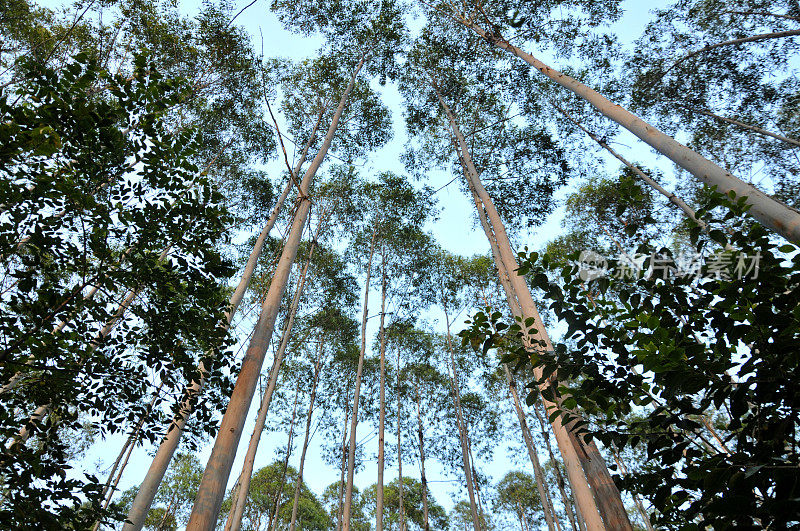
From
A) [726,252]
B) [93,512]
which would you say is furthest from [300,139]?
[726,252]

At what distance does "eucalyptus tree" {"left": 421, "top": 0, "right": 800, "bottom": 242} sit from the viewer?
272 cm

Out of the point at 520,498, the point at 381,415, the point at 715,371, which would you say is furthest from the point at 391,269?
the point at 520,498

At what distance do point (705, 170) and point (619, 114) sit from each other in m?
1.52

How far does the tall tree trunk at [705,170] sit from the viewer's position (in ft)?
8.71

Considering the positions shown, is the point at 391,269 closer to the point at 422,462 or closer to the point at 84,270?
the point at 422,462

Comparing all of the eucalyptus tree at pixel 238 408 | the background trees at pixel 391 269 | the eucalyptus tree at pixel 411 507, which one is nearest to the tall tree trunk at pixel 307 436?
the background trees at pixel 391 269

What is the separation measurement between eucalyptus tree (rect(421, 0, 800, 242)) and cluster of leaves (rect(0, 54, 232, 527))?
2.69 meters

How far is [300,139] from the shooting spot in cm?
988

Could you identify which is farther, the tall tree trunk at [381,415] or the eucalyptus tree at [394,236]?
the eucalyptus tree at [394,236]

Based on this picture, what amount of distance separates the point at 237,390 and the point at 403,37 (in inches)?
388

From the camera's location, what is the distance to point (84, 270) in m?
2.03

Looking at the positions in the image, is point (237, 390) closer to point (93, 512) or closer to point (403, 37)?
point (93, 512)

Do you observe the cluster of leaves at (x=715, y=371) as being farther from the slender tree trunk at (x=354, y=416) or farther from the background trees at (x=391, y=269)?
the slender tree trunk at (x=354, y=416)

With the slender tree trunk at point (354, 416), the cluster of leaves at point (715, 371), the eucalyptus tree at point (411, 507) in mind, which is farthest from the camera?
the eucalyptus tree at point (411, 507)
